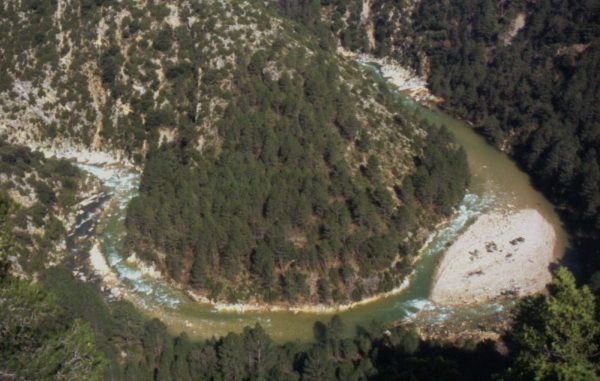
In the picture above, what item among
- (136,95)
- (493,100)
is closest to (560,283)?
(136,95)

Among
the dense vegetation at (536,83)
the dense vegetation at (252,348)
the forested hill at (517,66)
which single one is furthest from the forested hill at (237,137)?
the forested hill at (517,66)

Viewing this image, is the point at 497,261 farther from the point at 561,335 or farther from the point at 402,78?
the point at 402,78

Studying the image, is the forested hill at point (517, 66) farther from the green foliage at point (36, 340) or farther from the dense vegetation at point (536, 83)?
the green foliage at point (36, 340)

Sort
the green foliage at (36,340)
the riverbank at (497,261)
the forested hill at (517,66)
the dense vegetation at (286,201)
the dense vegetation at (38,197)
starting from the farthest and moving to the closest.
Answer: the forested hill at (517,66)
the riverbank at (497,261)
the dense vegetation at (38,197)
the dense vegetation at (286,201)
the green foliage at (36,340)

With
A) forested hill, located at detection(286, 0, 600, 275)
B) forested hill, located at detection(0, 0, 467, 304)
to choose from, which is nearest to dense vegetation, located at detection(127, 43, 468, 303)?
forested hill, located at detection(0, 0, 467, 304)

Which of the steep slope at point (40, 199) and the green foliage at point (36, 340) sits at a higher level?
the green foliage at point (36, 340)

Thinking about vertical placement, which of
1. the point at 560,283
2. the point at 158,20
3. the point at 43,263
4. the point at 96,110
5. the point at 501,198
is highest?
the point at 158,20

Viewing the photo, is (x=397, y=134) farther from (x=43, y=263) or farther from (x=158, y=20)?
(x=43, y=263)
